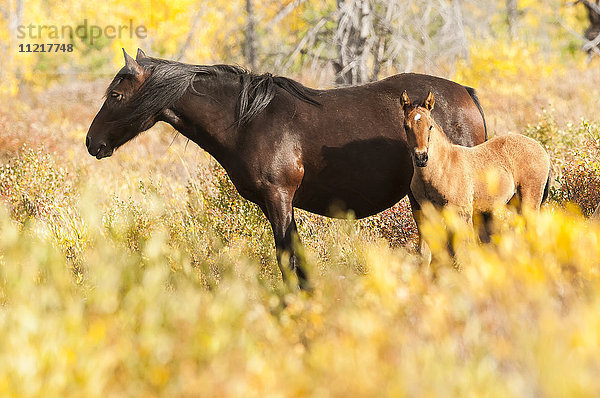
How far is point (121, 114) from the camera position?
4871 mm

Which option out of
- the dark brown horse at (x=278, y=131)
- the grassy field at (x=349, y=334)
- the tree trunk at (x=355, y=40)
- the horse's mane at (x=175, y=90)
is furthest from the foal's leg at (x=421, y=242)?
the tree trunk at (x=355, y=40)

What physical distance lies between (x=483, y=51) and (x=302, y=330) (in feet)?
40.4

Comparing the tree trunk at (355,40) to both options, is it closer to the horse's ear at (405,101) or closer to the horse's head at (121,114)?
the horse's head at (121,114)

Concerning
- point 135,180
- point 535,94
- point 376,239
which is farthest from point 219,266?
point 535,94

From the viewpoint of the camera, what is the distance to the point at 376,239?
20.3ft

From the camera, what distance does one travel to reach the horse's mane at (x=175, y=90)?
4.77 meters

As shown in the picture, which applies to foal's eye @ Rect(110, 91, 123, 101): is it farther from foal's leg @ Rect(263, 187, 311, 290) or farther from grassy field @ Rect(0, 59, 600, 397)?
foal's leg @ Rect(263, 187, 311, 290)

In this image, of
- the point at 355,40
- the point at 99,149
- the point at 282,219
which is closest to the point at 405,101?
the point at 282,219

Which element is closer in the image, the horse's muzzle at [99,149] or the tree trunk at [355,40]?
the horse's muzzle at [99,149]

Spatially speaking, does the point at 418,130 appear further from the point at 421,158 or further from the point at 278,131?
the point at 278,131

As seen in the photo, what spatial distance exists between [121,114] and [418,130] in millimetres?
2221

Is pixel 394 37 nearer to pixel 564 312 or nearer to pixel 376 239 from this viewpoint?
pixel 376 239

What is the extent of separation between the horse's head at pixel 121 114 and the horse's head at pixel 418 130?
1915mm

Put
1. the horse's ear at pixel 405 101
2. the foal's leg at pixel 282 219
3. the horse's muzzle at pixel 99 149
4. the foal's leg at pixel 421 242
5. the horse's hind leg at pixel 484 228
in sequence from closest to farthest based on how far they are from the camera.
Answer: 1. the horse's ear at pixel 405 101
2. the foal's leg at pixel 282 219
3. the horse's muzzle at pixel 99 149
4. the foal's leg at pixel 421 242
5. the horse's hind leg at pixel 484 228
